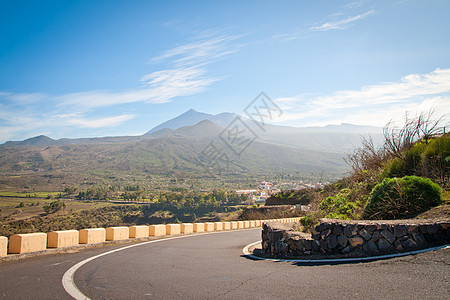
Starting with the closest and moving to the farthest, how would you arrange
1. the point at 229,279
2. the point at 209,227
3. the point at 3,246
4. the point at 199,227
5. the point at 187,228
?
the point at 229,279
the point at 3,246
the point at 187,228
the point at 199,227
the point at 209,227

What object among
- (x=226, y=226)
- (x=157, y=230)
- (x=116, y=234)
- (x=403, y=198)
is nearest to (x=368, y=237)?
(x=403, y=198)

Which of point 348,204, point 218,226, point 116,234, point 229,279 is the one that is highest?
point 348,204

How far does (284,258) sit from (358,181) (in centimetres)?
638

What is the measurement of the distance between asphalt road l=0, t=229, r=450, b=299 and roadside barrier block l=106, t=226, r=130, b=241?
3.22 metres

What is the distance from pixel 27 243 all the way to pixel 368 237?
7.98 meters

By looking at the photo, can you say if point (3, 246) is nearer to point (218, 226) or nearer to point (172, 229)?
point (172, 229)

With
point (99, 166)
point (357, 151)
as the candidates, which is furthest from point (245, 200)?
point (99, 166)

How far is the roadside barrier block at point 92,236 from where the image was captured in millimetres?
10797

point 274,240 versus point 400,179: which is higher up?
point 400,179

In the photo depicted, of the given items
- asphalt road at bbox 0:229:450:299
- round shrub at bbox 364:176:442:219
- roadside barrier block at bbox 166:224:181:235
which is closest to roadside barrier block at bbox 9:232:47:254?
asphalt road at bbox 0:229:450:299

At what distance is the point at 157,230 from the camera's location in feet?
47.8

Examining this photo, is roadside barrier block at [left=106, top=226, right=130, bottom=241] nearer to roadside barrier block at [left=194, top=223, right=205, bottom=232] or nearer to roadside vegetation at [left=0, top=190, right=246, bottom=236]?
roadside barrier block at [left=194, top=223, right=205, bottom=232]

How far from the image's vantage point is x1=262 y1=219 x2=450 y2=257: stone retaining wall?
22.4ft

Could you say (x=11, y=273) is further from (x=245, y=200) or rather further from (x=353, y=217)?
(x=245, y=200)
